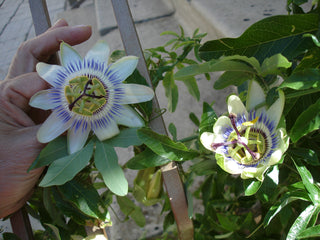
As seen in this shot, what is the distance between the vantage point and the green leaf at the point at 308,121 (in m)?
0.51

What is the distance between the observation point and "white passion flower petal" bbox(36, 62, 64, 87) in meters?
0.67

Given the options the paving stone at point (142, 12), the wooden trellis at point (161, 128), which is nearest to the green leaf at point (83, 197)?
the wooden trellis at point (161, 128)

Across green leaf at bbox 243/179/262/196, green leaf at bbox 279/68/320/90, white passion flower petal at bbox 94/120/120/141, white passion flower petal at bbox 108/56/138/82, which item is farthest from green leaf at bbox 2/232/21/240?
green leaf at bbox 279/68/320/90

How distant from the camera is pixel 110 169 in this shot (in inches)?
24.3

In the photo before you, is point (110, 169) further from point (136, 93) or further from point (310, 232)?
point (310, 232)

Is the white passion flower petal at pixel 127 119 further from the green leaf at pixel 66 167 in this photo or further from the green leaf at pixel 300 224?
the green leaf at pixel 300 224

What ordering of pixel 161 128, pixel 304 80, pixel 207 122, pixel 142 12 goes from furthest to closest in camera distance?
pixel 142 12 → pixel 161 128 → pixel 207 122 → pixel 304 80

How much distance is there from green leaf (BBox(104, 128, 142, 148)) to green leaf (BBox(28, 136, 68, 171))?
0.29 feet

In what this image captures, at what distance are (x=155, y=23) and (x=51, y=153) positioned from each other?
115cm

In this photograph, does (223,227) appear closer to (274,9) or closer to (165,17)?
(274,9)

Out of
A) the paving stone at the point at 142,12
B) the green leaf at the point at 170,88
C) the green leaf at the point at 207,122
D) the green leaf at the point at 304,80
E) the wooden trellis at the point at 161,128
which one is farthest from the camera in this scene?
the paving stone at the point at 142,12

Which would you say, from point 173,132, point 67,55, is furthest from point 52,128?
point 173,132

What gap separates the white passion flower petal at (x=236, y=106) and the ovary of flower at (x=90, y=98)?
16cm

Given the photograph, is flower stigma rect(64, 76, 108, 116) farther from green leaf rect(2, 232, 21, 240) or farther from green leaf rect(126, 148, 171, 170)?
green leaf rect(2, 232, 21, 240)
